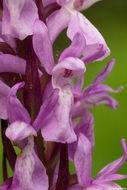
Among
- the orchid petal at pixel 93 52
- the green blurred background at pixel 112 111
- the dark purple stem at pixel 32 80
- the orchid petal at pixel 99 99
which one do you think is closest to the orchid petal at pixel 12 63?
the dark purple stem at pixel 32 80

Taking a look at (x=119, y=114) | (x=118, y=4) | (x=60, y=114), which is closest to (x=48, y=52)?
(x=60, y=114)

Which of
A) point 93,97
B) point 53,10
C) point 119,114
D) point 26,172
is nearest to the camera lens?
point 26,172

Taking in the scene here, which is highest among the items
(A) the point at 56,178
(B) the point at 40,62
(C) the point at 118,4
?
(B) the point at 40,62

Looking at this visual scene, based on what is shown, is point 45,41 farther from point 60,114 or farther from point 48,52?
point 60,114

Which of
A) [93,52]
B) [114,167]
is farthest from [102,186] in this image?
[93,52]

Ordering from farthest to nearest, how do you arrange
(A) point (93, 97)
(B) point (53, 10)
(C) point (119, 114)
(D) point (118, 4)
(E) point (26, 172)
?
(D) point (118, 4)
(C) point (119, 114)
(A) point (93, 97)
(B) point (53, 10)
(E) point (26, 172)

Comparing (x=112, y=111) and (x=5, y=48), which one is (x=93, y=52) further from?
(x=112, y=111)

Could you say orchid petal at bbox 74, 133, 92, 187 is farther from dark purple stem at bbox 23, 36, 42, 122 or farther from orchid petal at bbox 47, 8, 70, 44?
orchid petal at bbox 47, 8, 70, 44

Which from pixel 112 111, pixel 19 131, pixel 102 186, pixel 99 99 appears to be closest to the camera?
pixel 19 131
